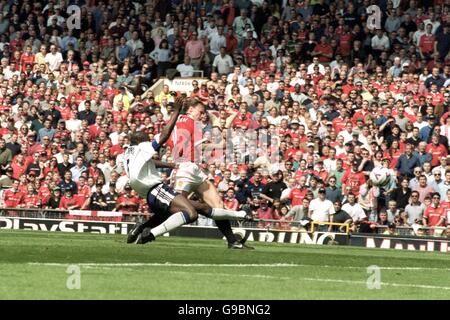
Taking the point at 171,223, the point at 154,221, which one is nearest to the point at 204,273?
the point at 171,223

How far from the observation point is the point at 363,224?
24.8 metres

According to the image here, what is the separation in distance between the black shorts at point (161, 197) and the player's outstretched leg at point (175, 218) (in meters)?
0.07

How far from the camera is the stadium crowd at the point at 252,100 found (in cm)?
2653

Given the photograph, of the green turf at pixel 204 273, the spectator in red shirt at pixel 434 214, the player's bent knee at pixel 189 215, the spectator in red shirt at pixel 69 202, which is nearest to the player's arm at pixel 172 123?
the player's bent knee at pixel 189 215

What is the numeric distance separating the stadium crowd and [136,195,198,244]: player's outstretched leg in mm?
7792

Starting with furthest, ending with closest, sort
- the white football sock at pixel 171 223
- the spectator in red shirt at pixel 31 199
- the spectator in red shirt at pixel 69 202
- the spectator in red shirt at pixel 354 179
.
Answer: the spectator in red shirt at pixel 31 199
the spectator in red shirt at pixel 69 202
the spectator in red shirt at pixel 354 179
the white football sock at pixel 171 223

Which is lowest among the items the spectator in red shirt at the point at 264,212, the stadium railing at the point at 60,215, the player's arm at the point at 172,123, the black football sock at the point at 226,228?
the stadium railing at the point at 60,215

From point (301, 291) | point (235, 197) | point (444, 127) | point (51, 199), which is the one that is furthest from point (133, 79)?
point (301, 291)

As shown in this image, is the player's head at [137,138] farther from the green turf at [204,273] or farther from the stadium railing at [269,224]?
the stadium railing at [269,224]

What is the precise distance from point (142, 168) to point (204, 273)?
13.9 ft

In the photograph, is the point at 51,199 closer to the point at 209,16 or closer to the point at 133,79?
the point at 133,79

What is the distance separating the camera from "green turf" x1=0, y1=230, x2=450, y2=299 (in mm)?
11820
